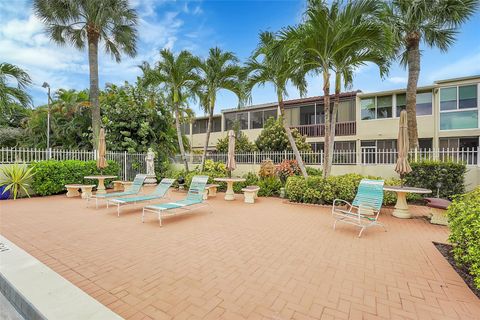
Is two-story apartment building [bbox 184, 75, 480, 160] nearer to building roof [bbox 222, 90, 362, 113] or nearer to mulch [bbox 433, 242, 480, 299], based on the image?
building roof [bbox 222, 90, 362, 113]

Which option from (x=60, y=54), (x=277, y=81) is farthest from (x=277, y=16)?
(x=60, y=54)

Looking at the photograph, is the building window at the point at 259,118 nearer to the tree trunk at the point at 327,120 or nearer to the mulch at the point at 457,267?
the tree trunk at the point at 327,120

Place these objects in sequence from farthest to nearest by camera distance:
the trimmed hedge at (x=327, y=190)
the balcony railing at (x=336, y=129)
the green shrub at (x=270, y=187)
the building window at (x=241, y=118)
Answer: the building window at (x=241, y=118)
the balcony railing at (x=336, y=129)
the green shrub at (x=270, y=187)
the trimmed hedge at (x=327, y=190)

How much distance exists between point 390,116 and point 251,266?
17957mm

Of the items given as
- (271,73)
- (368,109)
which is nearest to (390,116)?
(368,109)

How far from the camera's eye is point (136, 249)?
4535 mm

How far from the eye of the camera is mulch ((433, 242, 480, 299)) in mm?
3213

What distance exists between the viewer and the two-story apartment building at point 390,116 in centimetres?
1526

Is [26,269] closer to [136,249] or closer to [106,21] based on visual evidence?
[136,249]

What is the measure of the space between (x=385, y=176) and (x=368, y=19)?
7.01m

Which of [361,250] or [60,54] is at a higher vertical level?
[60,54]

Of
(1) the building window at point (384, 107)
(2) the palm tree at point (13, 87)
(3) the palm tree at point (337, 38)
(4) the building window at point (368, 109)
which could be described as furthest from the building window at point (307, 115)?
(2) the palm tree at point (13, 87)

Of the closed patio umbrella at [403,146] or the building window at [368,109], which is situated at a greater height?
the building window at [368,109]

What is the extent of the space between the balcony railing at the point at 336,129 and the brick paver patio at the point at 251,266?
13.1m
